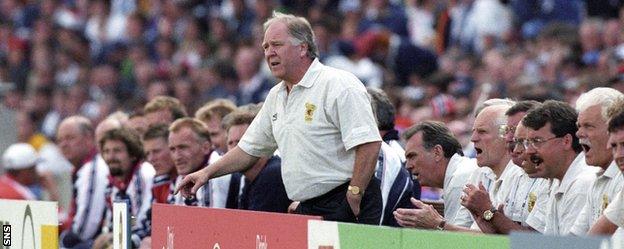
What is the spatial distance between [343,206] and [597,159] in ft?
5.54

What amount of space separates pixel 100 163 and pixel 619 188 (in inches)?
257

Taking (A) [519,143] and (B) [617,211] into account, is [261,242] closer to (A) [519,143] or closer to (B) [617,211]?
(A) [519,143]

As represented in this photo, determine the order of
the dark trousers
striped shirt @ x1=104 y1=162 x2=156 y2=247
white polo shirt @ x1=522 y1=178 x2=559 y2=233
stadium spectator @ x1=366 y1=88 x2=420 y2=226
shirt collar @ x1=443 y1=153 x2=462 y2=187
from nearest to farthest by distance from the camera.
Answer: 1. white polo shirt @ x1=522 y1=178 x2=559 y2=233
2. the dark trousers
3. shirt collar @ x1=443 y1=153 x2=462 y2=187
4. stadium spectator @ x1=366 y1=88 x2=420 y2=226
5. striped shirt @ x1=104 y1=162 x2=156 y2=247

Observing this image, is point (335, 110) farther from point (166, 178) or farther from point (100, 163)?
point (100, 163)

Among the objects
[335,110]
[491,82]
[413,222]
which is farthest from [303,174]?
[491,82]

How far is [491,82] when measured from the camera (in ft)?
50.4

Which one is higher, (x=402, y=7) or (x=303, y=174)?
(x=402, y=7)

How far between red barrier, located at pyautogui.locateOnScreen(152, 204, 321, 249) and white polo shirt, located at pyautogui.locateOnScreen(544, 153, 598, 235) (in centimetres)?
133

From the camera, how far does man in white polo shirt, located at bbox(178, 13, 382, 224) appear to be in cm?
834

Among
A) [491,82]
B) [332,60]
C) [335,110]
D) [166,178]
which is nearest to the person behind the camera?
[335,110]

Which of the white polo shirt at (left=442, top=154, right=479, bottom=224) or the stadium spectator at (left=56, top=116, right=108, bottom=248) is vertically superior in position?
the white polo shirt at (left=442, top=154, right=479, bottom=224)

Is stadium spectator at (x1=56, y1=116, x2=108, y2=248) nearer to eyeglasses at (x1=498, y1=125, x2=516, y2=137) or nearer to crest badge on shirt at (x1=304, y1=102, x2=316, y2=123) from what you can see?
crest badge on shirt at (x1=304, y1=102, x2=316, y2=123)

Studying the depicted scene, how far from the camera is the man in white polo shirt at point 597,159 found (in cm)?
727

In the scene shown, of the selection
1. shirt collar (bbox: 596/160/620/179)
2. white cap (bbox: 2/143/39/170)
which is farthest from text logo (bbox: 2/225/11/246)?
white cap (bbox: 2/143/39/170)
